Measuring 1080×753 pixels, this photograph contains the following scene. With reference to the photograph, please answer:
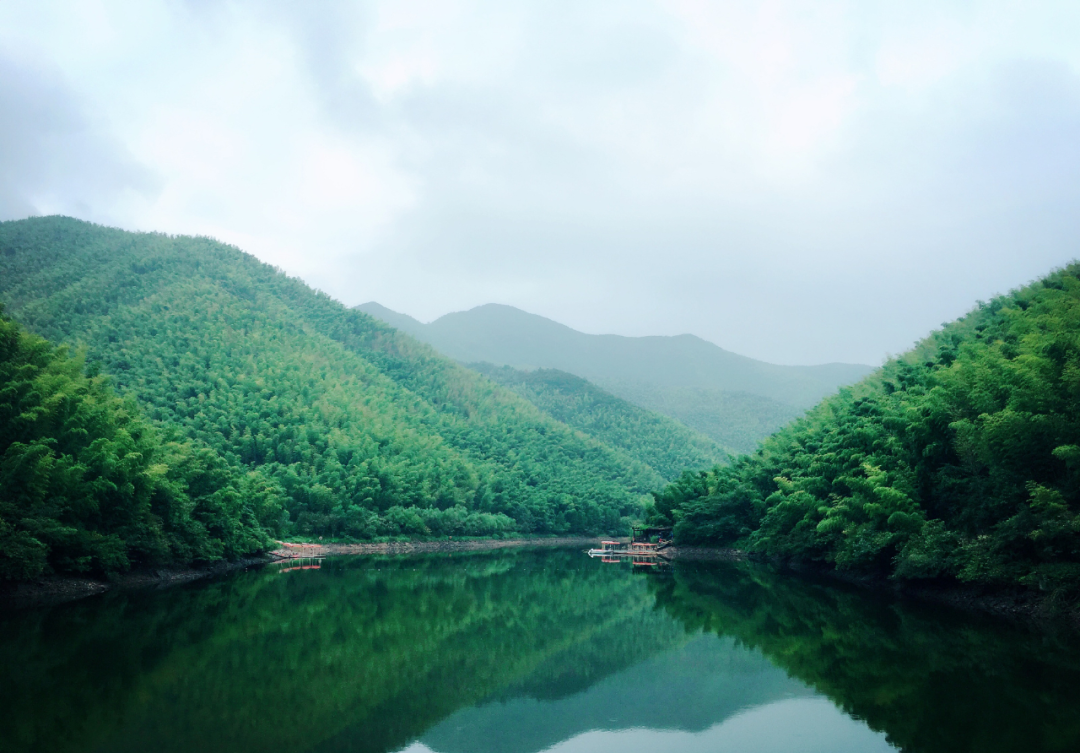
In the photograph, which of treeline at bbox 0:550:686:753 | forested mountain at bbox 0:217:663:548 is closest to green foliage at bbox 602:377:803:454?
forested mountain at bbox 0:217:663:548

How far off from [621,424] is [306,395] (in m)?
59.7

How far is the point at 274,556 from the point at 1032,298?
35555mm

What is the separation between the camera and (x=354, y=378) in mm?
78312

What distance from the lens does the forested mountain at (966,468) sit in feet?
59.2

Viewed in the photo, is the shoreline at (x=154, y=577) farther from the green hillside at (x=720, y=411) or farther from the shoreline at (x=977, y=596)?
the green hillside at (x=720, y=411)

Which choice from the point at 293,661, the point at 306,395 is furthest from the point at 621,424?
the point at 293,661

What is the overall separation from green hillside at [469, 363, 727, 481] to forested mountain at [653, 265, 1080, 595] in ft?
229

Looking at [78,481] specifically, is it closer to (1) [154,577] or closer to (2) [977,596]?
(1) [154,577]

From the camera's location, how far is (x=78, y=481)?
883 inches

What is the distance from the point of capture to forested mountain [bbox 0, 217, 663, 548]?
5434cm

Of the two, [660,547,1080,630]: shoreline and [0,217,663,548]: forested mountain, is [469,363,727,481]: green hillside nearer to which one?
[0,217,663,548]: forested mountain

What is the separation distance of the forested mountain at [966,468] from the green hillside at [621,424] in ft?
229

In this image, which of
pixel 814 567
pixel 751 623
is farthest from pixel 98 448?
pixel 814 567

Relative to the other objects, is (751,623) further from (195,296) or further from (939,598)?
(195,296)
